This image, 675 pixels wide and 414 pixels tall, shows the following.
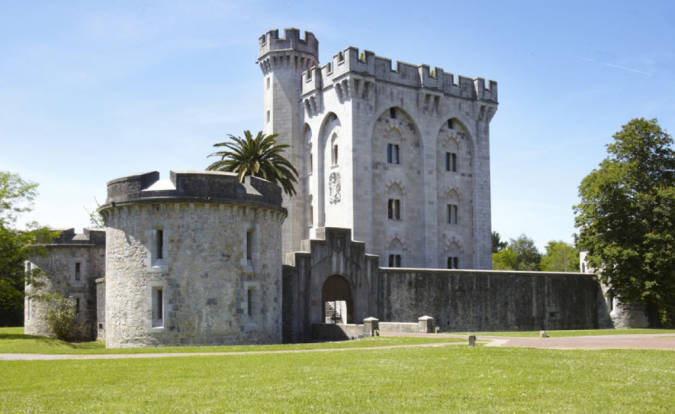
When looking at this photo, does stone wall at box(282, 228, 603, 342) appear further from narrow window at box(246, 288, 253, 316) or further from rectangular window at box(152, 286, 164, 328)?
rectangular window at box(152, 286, 164, 328)

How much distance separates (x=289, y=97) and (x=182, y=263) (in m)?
31.4

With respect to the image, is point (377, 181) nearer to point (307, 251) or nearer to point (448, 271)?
point (448, 271)

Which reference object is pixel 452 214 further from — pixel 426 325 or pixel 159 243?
pixel 159 243

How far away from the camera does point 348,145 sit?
51.6 m

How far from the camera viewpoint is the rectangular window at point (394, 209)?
53.6 metres

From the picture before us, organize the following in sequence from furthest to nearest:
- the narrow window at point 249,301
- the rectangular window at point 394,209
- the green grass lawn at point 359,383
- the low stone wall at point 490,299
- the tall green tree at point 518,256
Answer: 1. the tall green tree at point 518,256
2. the rectangular window at point 394,209
3. the low stone wall at point 490,299
4. the narrow window at point 249,301
5. the green grass lawn at point 359,383

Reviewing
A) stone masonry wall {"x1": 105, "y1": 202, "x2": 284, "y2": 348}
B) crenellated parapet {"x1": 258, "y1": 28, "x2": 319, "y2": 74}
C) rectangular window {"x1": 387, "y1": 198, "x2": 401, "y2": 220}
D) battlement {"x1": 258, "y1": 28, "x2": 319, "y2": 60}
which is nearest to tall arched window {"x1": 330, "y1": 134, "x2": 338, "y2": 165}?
rectangular window {"x1": 387, "y1": 198, "x2": 401, "y2": 220}

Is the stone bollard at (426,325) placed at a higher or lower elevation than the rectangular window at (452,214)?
lower

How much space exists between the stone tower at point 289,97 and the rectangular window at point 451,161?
12049mm

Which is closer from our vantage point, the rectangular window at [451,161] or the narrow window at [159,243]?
the narrow window at [159,243]

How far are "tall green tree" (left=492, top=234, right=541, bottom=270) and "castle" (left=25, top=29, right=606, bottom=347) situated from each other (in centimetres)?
3851

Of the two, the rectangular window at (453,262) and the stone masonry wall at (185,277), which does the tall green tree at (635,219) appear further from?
the stone masonry wall at (185,277)

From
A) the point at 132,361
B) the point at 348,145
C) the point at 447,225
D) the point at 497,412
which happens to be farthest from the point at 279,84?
the point at 497,412

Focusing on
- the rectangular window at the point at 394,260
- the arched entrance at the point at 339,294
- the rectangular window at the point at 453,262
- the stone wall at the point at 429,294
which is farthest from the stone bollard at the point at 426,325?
the rectangular window at the point at 453,262
